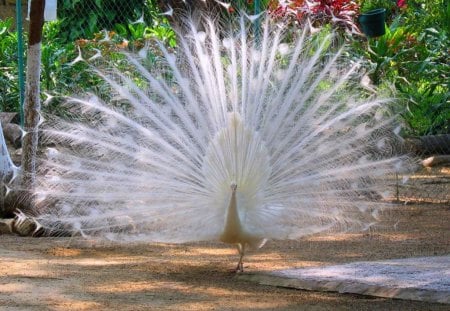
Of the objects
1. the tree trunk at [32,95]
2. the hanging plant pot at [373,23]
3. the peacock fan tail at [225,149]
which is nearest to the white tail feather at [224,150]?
the peacock fan tail at [225,149]

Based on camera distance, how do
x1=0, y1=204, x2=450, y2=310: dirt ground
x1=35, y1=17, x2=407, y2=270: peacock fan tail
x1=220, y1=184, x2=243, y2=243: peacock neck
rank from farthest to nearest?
x1=35, y1=17, x2=407, y2=270: peacock fan tail, x1=220, y1=184, x2=243, y2=243: peacock neck, x1=0, y1=204, x2=450, y2=310: dirt ground

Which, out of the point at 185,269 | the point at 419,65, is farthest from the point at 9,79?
the point at 185,269

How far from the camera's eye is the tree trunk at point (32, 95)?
8.29 meters

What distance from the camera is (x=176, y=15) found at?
998cm

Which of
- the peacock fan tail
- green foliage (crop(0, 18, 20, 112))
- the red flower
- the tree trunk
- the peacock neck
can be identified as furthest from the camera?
the red flower

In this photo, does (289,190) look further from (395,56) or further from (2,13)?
(2,13)

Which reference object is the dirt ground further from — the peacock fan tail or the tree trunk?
Answer: the tree trunk

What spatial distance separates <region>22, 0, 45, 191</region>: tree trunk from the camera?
8.29 metres

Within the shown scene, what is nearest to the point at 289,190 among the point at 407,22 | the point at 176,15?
the point at 176,15

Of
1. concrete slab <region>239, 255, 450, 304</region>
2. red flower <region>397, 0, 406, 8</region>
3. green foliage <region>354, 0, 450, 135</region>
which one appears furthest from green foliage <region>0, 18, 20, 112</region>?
concrete slab <region>239, 255, 450, 304</region>

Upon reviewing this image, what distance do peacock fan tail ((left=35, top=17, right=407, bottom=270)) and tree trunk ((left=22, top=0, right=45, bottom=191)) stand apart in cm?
144

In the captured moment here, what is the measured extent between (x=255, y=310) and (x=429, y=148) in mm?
6684

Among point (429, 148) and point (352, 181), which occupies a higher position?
point (429, 148)

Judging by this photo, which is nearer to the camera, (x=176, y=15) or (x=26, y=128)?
(x=26, y=128)
